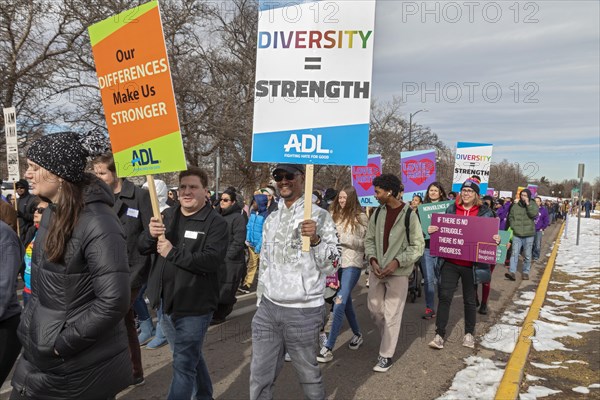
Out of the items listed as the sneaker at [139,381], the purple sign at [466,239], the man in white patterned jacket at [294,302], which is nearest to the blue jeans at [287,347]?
the man in white patterned jacket at [294,302]

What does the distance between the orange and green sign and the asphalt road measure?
6.99 feet

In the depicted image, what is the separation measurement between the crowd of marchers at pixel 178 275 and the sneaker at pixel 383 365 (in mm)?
11

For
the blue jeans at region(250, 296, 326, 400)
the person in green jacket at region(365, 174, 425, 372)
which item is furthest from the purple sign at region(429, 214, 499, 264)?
the blue jeans at region(250, 296, 326, 400)

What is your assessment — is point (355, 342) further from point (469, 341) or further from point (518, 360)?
point (518, 360)

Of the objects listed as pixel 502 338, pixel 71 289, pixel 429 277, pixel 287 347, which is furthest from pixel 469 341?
pixel 71 289

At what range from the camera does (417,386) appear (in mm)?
4480

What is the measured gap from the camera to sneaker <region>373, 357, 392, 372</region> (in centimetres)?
483

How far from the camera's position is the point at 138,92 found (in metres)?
3.35

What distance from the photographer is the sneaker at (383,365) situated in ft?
15.8

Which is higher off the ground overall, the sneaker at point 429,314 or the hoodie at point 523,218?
the hoodie at point 523,218

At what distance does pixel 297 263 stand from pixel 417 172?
7493 mm

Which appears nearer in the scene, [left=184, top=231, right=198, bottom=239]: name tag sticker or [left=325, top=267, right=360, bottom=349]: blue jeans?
[left=184, top=231, right=198, bottom=239]: name tag sticker

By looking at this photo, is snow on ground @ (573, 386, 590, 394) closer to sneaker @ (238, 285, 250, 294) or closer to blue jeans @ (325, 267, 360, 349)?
blue jeans @ (325, 267, 360, 349)

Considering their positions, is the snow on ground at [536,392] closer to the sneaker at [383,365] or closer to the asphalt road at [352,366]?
the asphalt road at [352,366]
